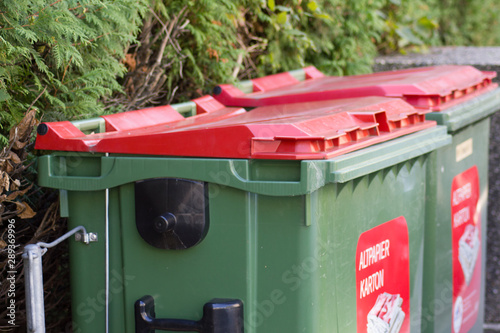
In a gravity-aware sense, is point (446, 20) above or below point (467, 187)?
above

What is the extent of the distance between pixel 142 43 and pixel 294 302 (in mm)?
1834

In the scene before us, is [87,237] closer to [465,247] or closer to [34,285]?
[34,285]

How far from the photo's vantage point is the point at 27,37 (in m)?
2.49

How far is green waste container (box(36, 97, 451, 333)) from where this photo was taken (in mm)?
2254

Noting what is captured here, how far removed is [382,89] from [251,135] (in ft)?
4.28

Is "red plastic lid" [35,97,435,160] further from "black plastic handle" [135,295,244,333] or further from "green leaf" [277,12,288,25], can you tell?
"green leaf" [277,12,288,25]

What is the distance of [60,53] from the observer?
2.67 metres

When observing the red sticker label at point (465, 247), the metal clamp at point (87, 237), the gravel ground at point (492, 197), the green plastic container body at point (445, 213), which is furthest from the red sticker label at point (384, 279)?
the gravel ground at point (492, 197)

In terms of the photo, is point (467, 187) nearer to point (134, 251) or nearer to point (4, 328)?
point (134, 251)

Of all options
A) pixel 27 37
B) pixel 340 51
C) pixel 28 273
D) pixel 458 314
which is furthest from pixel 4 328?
pixel 340 51

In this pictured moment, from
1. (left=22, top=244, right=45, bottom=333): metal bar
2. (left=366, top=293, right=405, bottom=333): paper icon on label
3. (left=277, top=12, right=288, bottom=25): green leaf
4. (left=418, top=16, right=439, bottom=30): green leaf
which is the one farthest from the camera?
(left=418, top=16, right=439, bottom=30): green leaf

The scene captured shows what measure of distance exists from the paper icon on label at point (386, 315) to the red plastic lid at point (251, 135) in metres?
0.61

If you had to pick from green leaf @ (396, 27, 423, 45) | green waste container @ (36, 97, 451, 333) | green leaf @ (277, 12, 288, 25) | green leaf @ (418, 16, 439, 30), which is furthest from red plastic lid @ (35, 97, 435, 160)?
green leaf @ (418, 16, 439, 30)

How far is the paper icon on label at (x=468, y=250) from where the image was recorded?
3.58m
